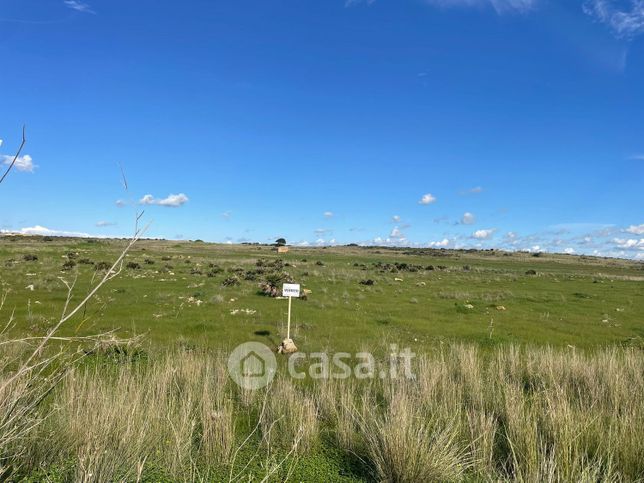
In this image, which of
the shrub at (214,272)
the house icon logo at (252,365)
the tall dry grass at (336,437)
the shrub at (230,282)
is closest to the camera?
the tall dry grass at (336,437)

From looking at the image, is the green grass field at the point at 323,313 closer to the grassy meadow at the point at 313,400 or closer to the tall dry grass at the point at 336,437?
the grassy meadow at the point at 313,400

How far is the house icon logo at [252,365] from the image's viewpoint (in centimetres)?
957

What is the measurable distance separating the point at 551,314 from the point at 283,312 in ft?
50.2

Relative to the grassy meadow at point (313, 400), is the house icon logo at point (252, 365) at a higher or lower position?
lower

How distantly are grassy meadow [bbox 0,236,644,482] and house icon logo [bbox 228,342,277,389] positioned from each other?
32 cm

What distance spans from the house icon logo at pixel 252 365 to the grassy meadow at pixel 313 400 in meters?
0.32

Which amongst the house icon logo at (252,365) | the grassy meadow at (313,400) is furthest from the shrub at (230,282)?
the house icon logo at (252,365)

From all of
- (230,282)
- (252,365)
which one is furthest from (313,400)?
(230,282)

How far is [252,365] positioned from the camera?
1169cm

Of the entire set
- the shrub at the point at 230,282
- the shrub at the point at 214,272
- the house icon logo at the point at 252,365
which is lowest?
the house icon logo at the point at 252,365

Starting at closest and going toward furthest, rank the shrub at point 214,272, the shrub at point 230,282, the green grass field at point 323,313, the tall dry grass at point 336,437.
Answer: the tall dry grass at point 336,437 < the green grass field at point 323,313 < the shrub at point 230,282 < the shrub at point 214,272

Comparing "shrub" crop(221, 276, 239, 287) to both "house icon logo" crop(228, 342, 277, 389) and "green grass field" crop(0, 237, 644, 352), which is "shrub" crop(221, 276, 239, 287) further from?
"house icon logo" crop(228, 342, 277, 389)

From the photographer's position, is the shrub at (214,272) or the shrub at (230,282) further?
the shrub at (214,272)

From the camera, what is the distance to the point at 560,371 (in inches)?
391
